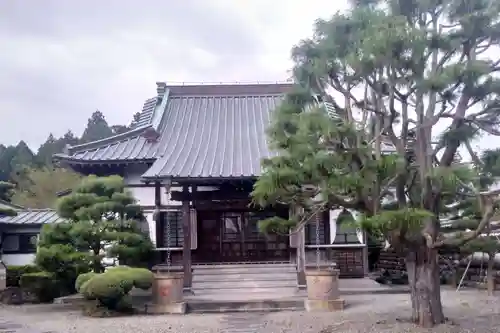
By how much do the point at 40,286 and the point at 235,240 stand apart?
608cm

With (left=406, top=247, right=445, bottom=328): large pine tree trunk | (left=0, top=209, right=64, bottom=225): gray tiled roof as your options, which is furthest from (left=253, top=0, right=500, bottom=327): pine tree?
(left=0, top=209, right=64, bottom=225): gray tiled roof

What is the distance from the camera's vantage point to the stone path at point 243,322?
11883mm

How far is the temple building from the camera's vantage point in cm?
1684

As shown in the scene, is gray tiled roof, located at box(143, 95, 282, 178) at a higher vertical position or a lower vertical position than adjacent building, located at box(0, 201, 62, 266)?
higher

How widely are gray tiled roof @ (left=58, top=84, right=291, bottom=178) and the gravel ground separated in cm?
416

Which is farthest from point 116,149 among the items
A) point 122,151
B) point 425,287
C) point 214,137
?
point 425,287

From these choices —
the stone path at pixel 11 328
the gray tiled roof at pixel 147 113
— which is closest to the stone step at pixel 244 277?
the stone path at pixel 11 328

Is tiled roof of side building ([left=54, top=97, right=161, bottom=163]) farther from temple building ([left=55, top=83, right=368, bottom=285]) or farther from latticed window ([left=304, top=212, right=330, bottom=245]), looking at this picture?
latticed window ([left=304, top=212, right=330, bottom=245])

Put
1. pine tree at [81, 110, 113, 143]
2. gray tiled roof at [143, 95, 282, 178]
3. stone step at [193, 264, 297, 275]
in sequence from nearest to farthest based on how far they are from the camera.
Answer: gray tiled roof at [143, 95, 282, 178], stone step at [193, 264, 297, 275], pine tree at [81, 110, 113, 143]

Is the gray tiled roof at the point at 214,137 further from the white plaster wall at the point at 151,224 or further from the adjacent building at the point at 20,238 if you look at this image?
the adjacent building at the point at 20,238

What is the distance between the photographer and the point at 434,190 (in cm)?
1050

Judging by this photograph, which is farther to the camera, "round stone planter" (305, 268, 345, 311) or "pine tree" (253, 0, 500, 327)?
"round stone planter" (305, 268, 345, 311)

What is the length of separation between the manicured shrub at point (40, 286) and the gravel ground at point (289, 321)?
47.4 inches

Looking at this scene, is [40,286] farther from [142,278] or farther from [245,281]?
[245,281]
